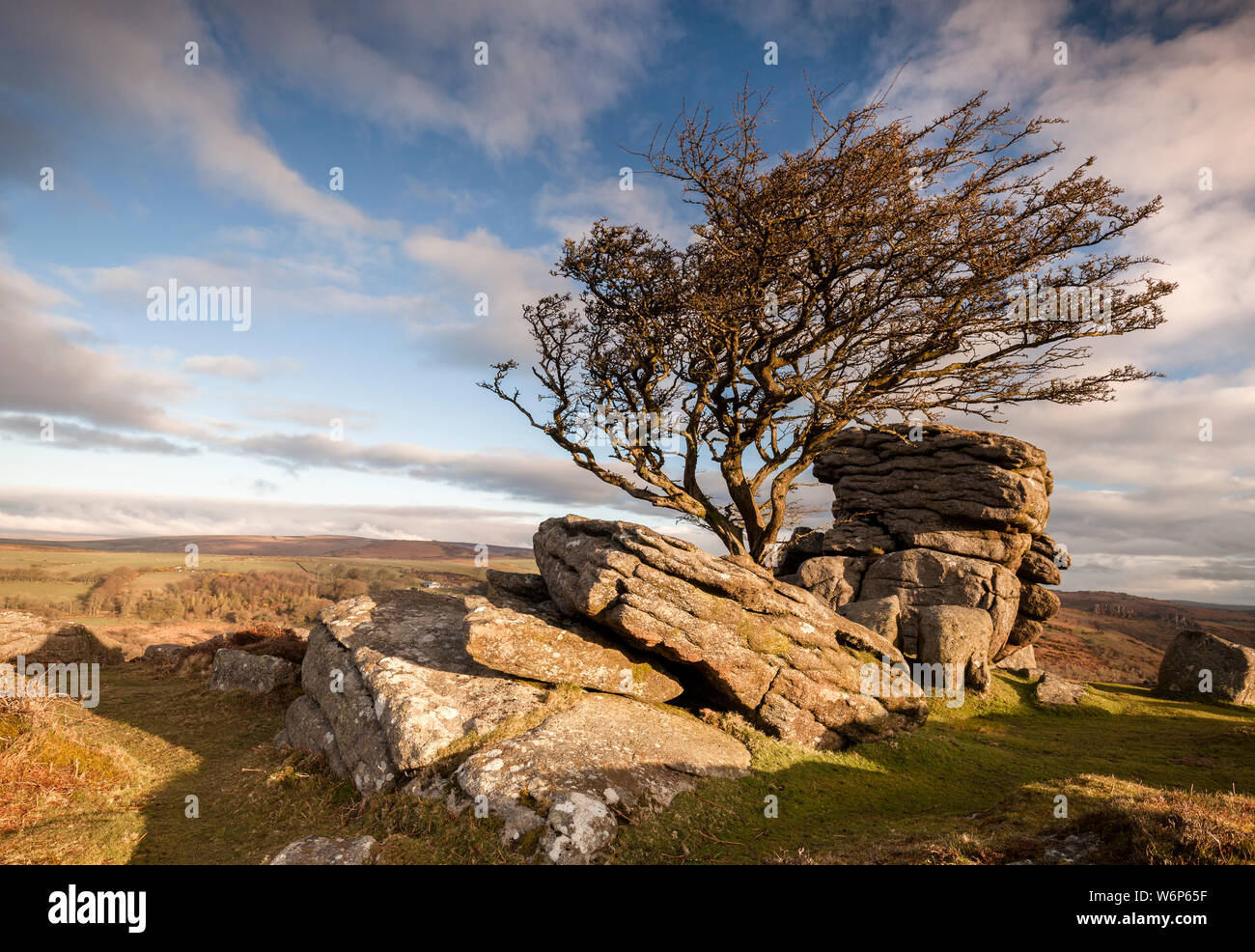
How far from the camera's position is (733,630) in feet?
47.1

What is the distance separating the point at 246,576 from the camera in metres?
52.7

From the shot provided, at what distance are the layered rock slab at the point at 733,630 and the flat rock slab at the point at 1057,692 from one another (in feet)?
31.5

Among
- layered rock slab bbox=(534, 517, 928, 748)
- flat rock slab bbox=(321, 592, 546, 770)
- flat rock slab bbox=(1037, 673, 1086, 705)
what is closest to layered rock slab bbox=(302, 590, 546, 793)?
flat rock slab bbox=(321, 592, 546, 770)

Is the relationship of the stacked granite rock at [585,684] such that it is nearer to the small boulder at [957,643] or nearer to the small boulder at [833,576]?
the small boulder at [957,643]

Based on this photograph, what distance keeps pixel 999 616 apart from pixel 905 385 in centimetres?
1037

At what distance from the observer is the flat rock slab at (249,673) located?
58.6 ft

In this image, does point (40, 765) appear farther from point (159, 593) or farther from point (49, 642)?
point (159, 593)

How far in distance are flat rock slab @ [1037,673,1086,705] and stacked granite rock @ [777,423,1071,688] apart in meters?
2.07

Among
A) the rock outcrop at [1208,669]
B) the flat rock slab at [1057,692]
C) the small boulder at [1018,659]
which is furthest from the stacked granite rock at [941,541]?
the rock outcrop at [1208,669]

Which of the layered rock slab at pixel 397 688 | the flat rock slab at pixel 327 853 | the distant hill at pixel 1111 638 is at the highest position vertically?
the layered rock slab at pixel 397 688

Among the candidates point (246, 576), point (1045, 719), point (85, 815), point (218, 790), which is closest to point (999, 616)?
point (1045, 719)

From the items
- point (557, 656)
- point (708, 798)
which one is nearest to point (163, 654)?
point (557, 656)
